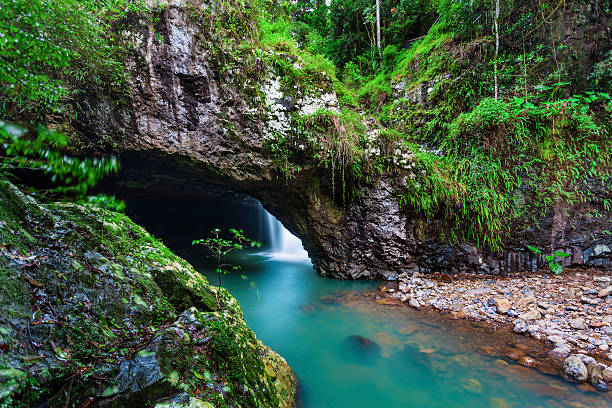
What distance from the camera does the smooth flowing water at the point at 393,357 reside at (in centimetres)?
246

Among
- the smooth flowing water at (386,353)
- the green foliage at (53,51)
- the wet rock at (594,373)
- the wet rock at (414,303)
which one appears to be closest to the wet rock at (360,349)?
the smooth flowing water at (386,353)

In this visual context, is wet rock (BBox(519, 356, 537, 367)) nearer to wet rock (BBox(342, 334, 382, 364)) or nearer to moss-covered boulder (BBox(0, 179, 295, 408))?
wet rock (BBox(342, 334, 382, 364))

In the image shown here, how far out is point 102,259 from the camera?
159cm

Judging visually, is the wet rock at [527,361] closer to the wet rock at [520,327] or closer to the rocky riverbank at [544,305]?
the rocky riverbank at [544,305]

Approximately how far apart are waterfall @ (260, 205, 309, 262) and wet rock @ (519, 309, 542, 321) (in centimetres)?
598

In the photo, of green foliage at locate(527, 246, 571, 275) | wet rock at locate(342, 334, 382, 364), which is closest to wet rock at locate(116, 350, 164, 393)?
wet rock at locate(342, 334, 382, 364)

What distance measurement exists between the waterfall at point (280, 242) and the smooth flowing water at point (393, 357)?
4.25 metres

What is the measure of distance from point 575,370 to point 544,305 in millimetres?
1584

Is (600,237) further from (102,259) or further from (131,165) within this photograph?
(131,165)

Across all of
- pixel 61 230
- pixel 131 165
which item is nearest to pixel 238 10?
pixel 131 165

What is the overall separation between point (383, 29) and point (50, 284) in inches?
424

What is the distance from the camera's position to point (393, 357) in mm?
3129

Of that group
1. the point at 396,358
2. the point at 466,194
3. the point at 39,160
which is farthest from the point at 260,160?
the point at 466,194

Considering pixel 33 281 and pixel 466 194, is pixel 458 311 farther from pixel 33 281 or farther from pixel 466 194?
pixel 33 281
